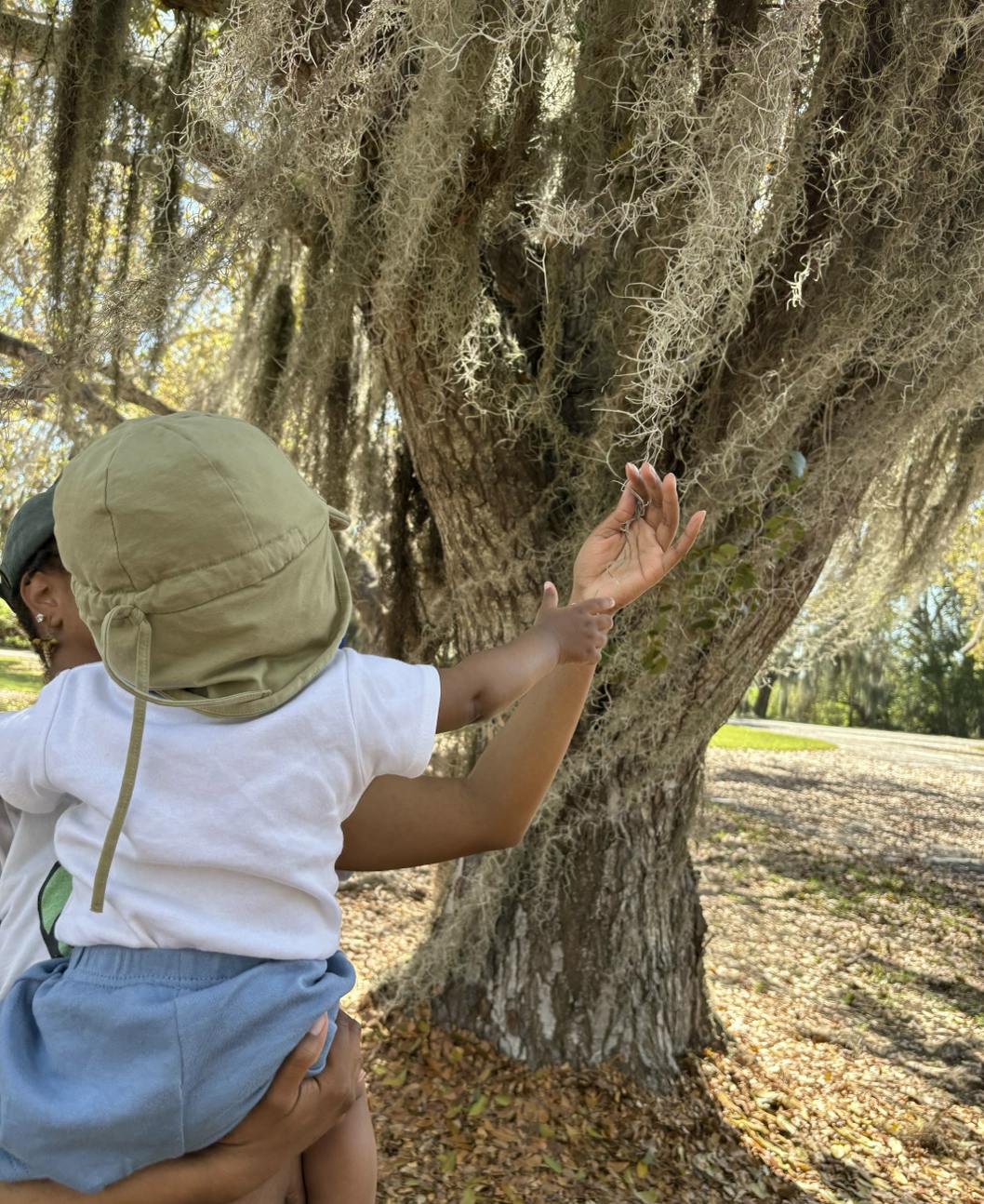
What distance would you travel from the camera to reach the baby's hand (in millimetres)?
1270

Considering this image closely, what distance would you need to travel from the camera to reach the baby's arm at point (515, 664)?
1175 mm

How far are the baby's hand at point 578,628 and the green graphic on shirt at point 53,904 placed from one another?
62 cm

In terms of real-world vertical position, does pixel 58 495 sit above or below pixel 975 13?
below

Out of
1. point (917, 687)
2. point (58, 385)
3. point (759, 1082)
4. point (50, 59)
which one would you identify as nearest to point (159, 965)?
point (58, 385)

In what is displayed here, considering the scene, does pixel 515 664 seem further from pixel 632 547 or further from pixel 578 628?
pixel 632 547

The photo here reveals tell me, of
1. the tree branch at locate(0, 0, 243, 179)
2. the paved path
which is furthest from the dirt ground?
the paved path

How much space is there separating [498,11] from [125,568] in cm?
153

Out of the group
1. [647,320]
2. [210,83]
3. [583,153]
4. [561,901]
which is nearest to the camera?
[210,83]

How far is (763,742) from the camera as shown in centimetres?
1403

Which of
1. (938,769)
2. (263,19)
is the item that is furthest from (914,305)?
(938,769)

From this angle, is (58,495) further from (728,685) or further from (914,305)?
(728,685)

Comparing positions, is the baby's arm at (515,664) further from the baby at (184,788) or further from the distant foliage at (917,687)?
the distant foliage at (917,687)

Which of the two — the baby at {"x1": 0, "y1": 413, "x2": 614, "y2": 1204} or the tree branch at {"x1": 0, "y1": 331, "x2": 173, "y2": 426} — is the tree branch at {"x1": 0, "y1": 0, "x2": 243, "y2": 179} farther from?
the baby at {"x1": 0, "y1": 413, "x2": 614, "y2": 1204}

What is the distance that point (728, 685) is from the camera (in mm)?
2770
